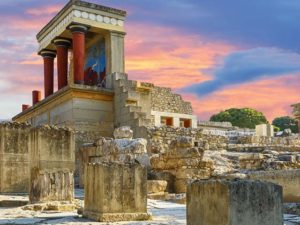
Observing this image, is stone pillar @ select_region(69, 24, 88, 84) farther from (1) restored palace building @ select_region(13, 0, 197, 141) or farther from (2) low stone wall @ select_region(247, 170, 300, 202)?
(2) low stone wall @ select_region(247, 170, 300, 202)

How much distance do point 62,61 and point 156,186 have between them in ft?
45.2

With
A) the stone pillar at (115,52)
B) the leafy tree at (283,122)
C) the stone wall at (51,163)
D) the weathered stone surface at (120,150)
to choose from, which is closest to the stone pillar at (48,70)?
the stone pillar at (115,52)

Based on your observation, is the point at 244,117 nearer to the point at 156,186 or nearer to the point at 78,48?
the point at 78,48

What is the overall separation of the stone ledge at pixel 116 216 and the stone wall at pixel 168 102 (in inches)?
866

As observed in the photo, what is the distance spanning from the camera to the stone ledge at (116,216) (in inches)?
260

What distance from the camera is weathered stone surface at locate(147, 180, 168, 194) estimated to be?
34.8 ft

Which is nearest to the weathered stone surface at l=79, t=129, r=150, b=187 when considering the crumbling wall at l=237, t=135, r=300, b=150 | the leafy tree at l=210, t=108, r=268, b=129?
the crumbling wall at l=237, t=135, r=300, b=150

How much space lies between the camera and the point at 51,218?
695 cm

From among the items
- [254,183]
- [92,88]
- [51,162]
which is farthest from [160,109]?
[254,183]

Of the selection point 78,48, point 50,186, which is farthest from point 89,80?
point 50,186

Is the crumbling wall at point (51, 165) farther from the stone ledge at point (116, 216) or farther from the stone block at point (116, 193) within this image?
the stone ledge at point (116, 216)

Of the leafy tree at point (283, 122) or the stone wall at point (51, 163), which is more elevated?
the leafy tree at point (283, 122)

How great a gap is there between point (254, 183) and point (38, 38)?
22.2m

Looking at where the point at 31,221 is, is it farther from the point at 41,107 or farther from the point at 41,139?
the point at 41,107
